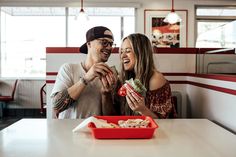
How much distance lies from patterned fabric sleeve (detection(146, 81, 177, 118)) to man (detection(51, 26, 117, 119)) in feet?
0.86

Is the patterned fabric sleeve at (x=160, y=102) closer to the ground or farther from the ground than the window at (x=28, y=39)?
closer to the ground

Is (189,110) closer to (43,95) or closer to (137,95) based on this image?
(137,95)

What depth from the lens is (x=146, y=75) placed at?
6.09ft

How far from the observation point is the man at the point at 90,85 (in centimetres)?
176

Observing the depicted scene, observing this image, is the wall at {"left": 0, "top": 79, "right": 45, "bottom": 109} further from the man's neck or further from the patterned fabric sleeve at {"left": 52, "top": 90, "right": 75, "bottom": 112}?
the patterned fabric sleeve at {"left": 52, "top": 90, "right": 75, "bottom": 112}

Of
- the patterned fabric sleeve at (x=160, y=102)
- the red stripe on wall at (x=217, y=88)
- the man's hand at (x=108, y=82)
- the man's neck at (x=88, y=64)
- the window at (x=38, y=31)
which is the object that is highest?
the window at (x=38, y=31)

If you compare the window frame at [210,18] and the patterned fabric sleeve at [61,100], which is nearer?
the patterned fabric sleeve at [61,100]

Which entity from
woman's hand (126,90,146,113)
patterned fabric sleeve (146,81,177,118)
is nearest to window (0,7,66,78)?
patterned fabric sleeve (146,81,177,118)

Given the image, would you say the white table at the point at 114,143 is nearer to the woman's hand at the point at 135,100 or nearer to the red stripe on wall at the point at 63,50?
the woman's hand at the point at 135,100

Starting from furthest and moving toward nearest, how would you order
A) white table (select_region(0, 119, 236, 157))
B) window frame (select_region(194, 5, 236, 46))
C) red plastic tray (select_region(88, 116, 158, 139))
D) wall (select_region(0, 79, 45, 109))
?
wall (select_region(0, 79, 45, 109)) → window frame (select_region(194, 5, 236, 46)) → red plastic tray (select_region(88, 116, 158, 139)) → white table (select_region(0, 119, 236, 157))

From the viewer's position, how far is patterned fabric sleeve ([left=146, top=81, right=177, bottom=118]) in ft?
5.87

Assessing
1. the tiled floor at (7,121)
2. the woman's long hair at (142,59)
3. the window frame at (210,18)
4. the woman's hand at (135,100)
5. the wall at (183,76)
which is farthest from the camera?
the window frame at (210,18)

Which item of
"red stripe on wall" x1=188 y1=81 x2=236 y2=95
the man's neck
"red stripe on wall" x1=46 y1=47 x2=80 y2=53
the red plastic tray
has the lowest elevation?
the red plastic tray

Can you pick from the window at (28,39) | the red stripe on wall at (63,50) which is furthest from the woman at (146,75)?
the window at (28,39)
